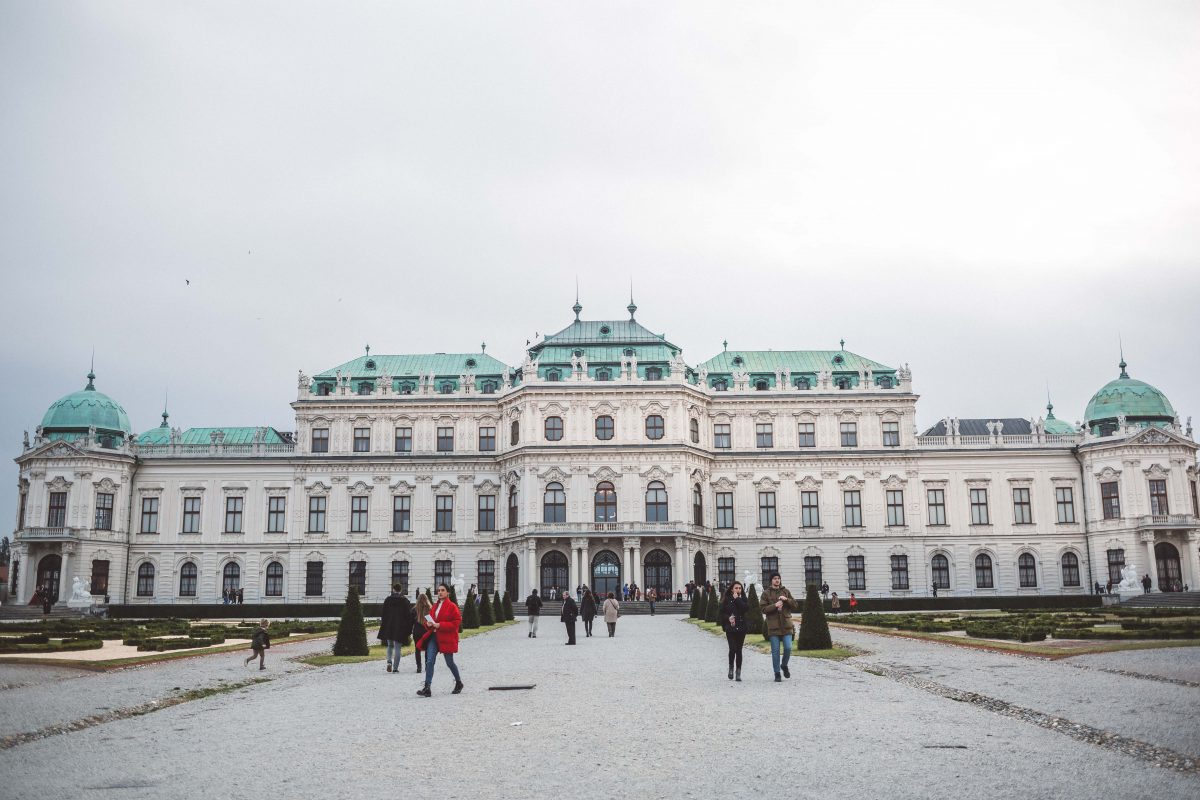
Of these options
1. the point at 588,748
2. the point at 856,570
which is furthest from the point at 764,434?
the point at 588,748

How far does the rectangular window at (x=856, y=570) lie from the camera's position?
6738 centimetres

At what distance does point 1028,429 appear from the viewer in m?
76.7

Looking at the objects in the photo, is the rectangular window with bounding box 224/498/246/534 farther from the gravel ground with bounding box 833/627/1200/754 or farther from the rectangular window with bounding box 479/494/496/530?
the gravel ground with bounding box 833/627/1200/754

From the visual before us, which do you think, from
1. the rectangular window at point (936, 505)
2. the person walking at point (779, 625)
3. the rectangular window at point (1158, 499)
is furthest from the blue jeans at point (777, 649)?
the rectangular window at point (1158, 499)

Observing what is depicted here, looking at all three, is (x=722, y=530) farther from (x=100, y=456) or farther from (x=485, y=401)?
(x=100, y=456)

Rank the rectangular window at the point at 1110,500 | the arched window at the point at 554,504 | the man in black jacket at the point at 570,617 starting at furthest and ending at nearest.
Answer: the arched window at the point at 554,504, the rectangular window at the point at 1110,500, the man in black jacket at the point at 570,617

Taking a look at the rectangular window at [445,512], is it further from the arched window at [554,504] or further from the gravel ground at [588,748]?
the gravel ground at [588,748]

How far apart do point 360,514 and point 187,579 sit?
37.3ft

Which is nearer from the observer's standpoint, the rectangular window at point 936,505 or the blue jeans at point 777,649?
the blue jeans at point 777,649

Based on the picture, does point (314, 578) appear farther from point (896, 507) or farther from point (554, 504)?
point (896, 507)

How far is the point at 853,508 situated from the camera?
2689 inches

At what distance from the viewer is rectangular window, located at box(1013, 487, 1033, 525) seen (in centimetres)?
6781

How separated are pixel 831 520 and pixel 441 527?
24540mm

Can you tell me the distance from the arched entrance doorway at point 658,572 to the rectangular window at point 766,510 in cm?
713
